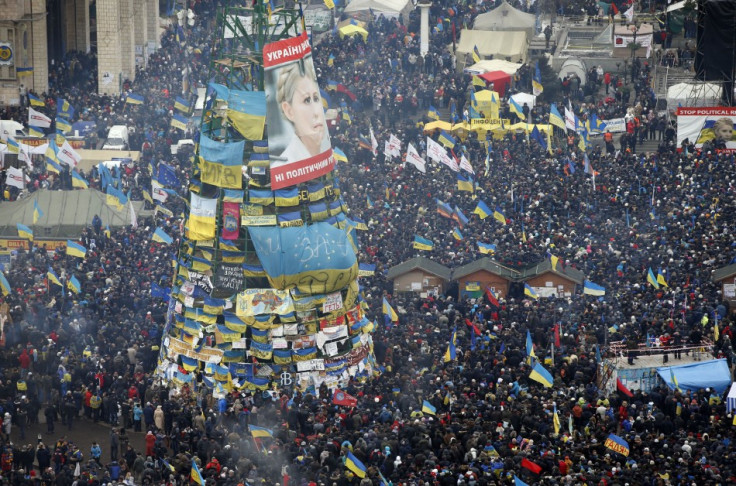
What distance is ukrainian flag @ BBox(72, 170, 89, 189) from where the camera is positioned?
233 feet

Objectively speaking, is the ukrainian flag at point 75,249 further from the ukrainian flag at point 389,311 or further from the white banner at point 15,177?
the ukrainian flag at point 389,311

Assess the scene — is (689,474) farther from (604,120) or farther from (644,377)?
(604,120)

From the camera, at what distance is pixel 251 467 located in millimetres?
48250

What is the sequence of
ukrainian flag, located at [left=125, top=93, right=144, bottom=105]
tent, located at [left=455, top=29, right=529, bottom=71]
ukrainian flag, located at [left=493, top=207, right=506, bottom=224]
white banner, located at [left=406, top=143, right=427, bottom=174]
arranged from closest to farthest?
ukrainian flag, located at [left=493, top=207, right=506, bottom=224], white banner, located at [left=406, top=143, right=427, bottom=174], ukrainian flag, located at [left=125, top=93, right=144, bottom=105], tent, located at [left=455, top=29, right=529, bottom=71]

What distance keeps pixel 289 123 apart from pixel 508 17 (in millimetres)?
Result: 37917

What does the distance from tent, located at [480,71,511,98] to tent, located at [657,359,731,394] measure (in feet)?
102

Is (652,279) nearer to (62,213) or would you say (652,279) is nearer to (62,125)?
(62,213)

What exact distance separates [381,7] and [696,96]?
20420 mm

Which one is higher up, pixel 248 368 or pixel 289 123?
pixel 289 123

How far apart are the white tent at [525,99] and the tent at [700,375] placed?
92.7ft

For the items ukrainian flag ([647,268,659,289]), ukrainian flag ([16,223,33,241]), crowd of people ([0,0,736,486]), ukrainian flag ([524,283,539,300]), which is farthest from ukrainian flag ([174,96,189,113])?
ukrainian flag ([647,268,659,289])

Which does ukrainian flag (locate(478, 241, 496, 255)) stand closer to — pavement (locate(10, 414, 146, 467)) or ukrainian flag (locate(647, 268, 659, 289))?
ukrainian flag (locate(647, 268, 659, 289))

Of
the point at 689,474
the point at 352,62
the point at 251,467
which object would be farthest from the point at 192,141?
the point at 689,474

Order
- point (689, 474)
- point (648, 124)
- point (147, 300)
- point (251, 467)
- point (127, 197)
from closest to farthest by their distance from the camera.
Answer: point (689, 474) → point (251, 467) → point (147, 300) → point (127, 197) → point (648, 124)
